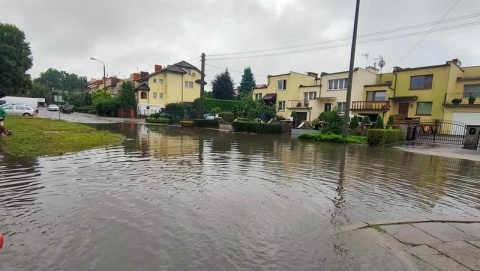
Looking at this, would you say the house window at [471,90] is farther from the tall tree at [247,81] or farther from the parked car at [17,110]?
the parked car at [17,110]

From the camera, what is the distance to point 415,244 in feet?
13.3

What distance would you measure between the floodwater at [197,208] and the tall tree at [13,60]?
51.9 m

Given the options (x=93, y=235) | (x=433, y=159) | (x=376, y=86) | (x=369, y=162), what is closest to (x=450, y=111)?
(x=376, y=86)

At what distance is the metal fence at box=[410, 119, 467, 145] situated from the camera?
2129 centimetres

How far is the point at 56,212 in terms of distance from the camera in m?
4.92

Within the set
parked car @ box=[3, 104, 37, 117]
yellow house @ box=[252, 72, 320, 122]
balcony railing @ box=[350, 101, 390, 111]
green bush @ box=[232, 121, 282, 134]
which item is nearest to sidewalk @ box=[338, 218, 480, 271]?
green bush @ box=[232, 121, 282, 134]

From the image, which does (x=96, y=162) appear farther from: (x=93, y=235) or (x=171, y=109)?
(x=171, y=109)

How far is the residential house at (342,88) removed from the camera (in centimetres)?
3631

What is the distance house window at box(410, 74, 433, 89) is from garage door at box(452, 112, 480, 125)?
4373 mm

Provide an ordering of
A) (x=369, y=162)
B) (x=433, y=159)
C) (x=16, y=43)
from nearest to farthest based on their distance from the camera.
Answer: (x=369, y=162) → (x=433, y=159) → (x=16, y=43)

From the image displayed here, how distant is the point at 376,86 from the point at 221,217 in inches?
1443

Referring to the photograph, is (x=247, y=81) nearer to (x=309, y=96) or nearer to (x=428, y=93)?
(x=309, y=96)

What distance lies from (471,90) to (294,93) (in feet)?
73.6

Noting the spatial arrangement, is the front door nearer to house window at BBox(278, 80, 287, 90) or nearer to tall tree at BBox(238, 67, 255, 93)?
house window at BBox(278, 80, 287, 90)
